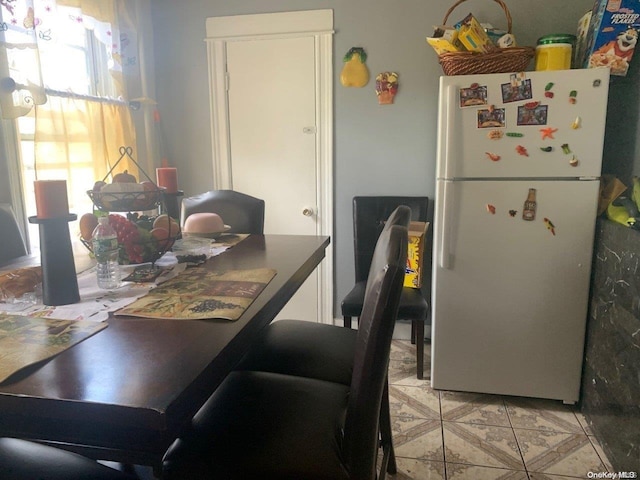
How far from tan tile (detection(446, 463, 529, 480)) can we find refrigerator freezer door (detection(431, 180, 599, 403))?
49cm

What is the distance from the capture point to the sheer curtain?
199 centimetres

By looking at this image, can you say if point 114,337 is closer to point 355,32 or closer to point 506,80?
point 506,80

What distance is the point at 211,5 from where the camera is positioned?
2949mm

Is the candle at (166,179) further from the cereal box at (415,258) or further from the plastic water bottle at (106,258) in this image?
the cereal box at (415,258)

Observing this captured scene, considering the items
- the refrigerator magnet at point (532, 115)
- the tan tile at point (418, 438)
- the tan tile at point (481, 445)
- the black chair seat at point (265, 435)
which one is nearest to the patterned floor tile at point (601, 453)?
the tan tile at point (481, 445)

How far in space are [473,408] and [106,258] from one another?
5.71 ft

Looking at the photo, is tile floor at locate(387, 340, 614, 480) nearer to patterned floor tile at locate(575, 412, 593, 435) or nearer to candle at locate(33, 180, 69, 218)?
patterned floor tile at locate(575, 412, 593, 435)

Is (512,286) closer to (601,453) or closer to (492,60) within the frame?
(601,453)

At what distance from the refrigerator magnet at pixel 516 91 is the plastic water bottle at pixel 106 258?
5.31 feet

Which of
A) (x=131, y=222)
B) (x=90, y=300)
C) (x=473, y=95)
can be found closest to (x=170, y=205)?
(x=131, y=222)

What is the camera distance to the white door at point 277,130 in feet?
9.53

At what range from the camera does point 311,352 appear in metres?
1.45

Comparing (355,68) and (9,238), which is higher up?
(355,68)

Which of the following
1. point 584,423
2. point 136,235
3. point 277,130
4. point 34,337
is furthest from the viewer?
point 277,130
